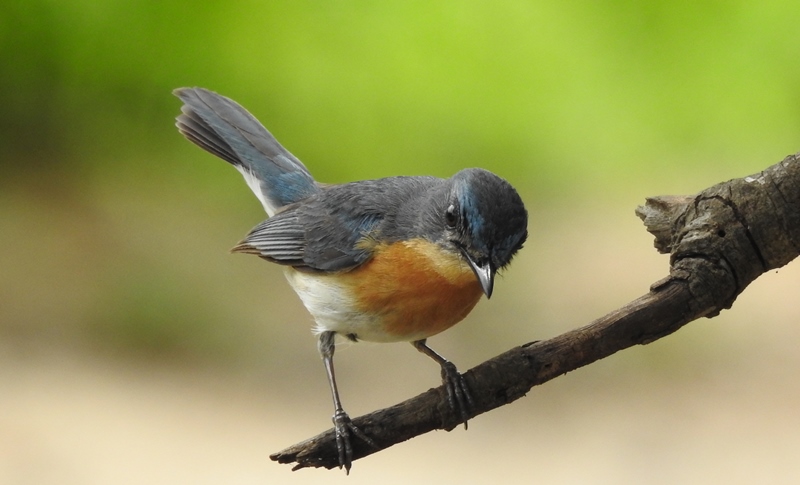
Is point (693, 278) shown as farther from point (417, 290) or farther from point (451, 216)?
point (417, 290)

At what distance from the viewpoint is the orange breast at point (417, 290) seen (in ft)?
9.27

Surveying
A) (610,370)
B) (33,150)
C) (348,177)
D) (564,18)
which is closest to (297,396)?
(348,177)

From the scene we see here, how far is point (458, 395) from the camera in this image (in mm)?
2752

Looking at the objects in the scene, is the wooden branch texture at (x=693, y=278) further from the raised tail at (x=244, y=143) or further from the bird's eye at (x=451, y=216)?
the raised tail at (x=244, y=143)

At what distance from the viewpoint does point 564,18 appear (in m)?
5.04

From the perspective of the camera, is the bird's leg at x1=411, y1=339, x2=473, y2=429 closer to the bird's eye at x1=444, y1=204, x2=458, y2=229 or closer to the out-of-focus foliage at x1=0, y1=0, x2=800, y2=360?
the bird's eye at x1=444, y1=204, x2=458, y2=229

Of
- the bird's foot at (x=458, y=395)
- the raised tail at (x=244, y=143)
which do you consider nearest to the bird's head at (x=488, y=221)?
the bird's foot at (x=458, y=395)

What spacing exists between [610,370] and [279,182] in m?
2.42

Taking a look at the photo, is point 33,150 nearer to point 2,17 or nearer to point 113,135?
point 113,135

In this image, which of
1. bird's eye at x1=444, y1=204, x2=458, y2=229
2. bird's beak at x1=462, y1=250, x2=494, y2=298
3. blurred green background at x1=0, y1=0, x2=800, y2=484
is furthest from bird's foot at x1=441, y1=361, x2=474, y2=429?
blurred green background at x1=0, y1=0, x2=800, y2=484

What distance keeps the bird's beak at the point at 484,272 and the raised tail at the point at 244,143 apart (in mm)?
1296

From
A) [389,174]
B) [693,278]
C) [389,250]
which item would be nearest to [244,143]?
[389,250]

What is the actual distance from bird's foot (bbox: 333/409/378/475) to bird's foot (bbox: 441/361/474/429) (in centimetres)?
26

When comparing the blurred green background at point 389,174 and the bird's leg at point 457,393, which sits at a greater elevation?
the blurred green background at point 389,174
